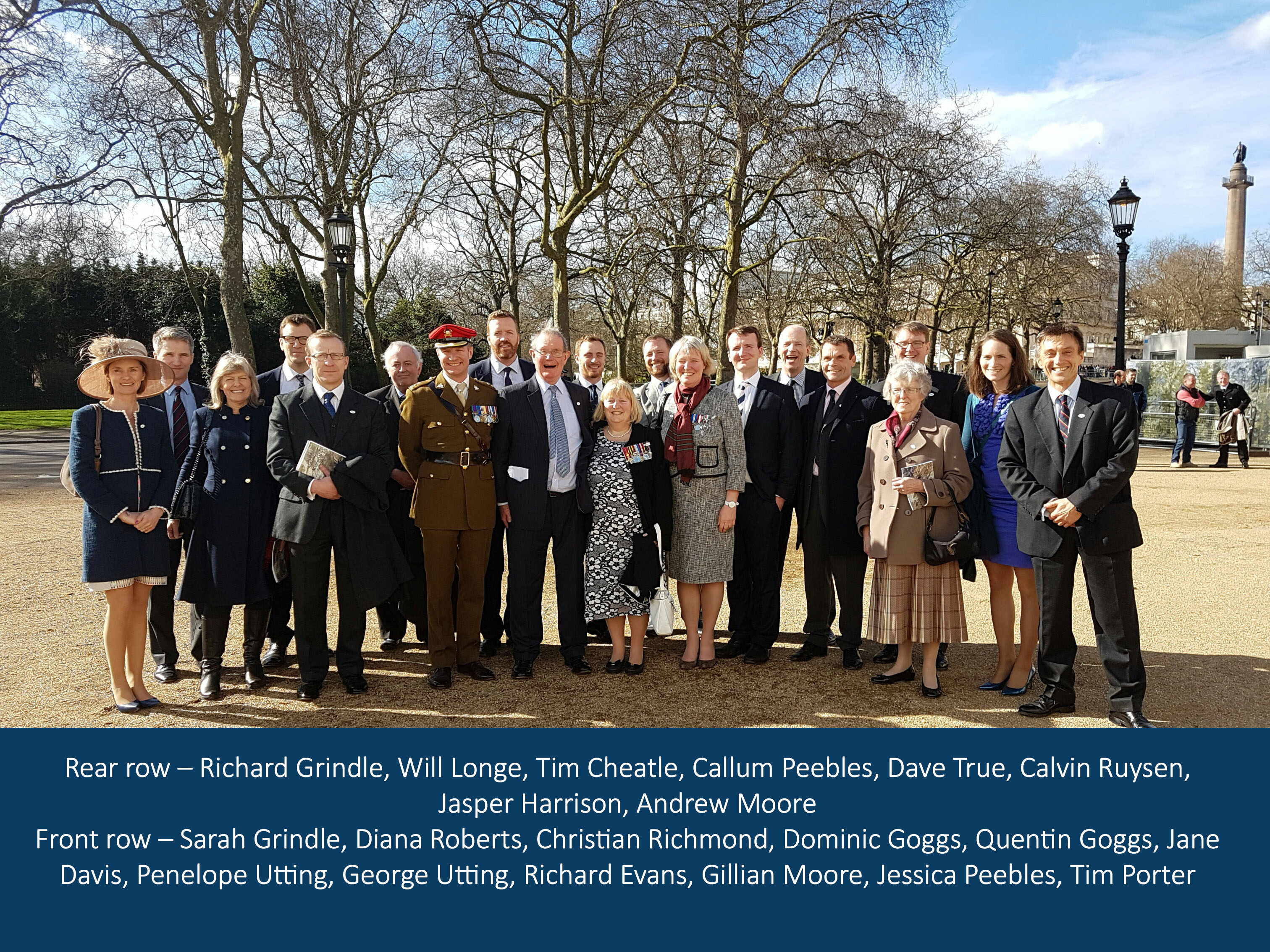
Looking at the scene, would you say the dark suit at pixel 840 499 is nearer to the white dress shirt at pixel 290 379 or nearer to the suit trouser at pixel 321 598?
the suit trouser at pixel 321 598

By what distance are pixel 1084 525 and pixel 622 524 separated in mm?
2588

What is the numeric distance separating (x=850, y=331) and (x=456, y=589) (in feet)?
120

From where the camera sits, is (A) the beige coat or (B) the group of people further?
(A) the beige coat

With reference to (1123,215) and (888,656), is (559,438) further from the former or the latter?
(1123,215)

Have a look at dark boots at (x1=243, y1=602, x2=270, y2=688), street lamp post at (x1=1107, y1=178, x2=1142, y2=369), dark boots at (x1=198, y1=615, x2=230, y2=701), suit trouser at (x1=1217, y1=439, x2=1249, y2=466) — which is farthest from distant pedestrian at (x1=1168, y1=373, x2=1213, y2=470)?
dark boots at (x1=198, y1=615, x2=230, y2=701)

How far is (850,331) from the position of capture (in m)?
39.7

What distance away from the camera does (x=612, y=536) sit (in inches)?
213

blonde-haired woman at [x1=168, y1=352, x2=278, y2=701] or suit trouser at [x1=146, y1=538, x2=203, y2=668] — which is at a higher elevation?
blonde-haired woman at [x1=168, y1=352, x2=278, y2=701]

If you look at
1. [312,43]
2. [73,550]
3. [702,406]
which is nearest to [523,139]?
[312,43]

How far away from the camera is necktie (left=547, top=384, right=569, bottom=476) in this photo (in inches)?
212

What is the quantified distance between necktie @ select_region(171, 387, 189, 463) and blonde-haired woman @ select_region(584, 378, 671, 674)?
8.34 feet

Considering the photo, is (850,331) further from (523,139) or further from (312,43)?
(312,43)

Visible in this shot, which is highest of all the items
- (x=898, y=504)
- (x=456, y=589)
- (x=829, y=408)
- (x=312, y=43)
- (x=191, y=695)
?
(x=312, y=43)

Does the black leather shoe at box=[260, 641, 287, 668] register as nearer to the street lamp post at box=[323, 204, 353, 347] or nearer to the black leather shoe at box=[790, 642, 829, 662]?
the black leather shoe at box=[790, 642, 829, 662]
